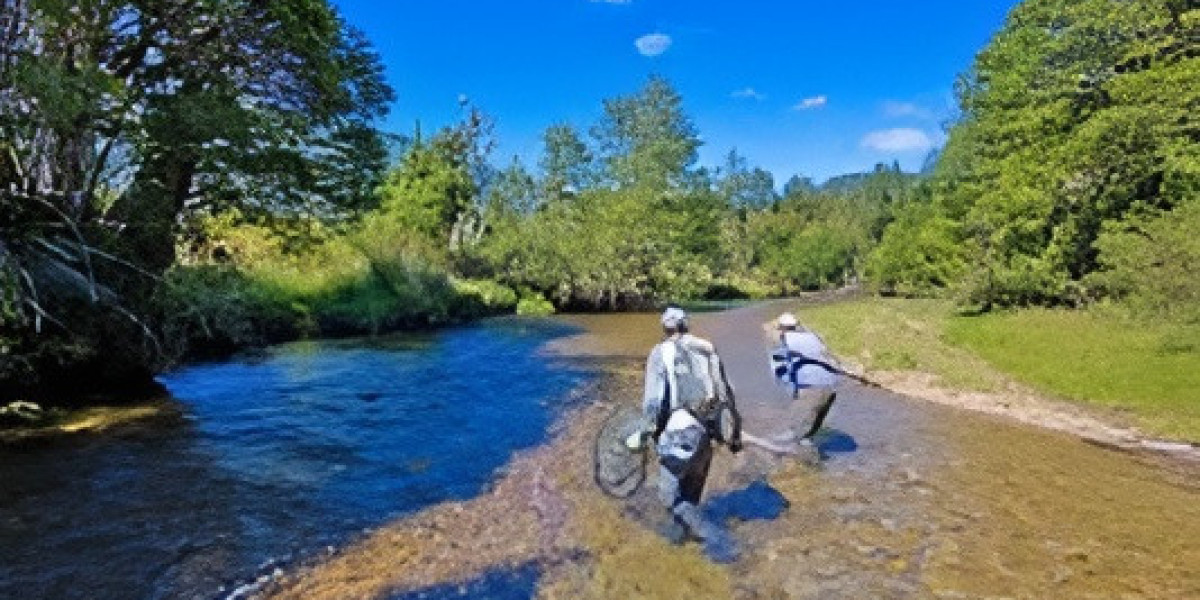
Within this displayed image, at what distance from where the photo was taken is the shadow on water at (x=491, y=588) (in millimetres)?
6566

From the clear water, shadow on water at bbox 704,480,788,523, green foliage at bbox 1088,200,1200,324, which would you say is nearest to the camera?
the clear water

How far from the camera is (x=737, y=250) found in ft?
358

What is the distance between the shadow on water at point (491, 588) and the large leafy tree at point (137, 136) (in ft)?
24.9

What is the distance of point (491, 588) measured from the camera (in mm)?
6766

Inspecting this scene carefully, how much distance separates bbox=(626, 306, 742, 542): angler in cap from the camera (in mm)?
7406

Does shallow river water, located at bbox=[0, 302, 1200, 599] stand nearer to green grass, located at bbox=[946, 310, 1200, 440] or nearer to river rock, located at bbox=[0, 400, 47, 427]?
river rock, located at bbox=[0, 400, 47, 427]

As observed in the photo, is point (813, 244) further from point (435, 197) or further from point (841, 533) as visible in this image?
point (841, 533)

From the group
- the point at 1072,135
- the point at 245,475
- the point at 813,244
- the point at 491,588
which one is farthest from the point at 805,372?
the point at 813,244

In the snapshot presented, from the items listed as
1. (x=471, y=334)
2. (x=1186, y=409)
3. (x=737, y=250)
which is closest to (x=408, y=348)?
(x=471, y=334)

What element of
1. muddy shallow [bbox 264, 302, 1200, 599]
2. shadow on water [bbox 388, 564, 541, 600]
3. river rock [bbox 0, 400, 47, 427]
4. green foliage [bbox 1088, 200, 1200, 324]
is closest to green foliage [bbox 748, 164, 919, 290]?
green foliage [bbox 1088, 200, 1200, 324]

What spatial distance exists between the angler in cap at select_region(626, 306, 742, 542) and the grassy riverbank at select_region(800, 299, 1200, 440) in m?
9.94

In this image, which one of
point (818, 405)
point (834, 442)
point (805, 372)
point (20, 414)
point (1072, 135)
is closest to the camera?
point (805, 372)

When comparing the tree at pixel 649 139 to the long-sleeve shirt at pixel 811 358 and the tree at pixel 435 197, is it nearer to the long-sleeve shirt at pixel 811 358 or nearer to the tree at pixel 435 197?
the tree at pixel 435 197

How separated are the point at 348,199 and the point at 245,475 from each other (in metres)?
9.46
